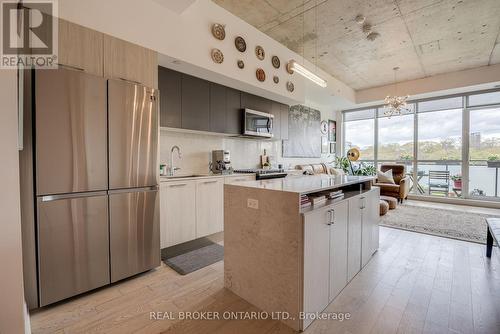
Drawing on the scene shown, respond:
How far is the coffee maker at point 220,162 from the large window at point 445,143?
18.7 ft

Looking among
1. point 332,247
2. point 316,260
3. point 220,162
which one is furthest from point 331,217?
point 220,162

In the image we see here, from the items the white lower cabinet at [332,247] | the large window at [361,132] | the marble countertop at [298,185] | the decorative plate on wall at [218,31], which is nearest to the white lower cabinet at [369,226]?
the white lower cabinet at [332,247]

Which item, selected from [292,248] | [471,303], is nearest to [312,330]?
[292,248]

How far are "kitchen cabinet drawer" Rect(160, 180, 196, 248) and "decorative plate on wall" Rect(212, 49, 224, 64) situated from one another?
5.52 ft

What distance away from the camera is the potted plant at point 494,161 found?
217 inches

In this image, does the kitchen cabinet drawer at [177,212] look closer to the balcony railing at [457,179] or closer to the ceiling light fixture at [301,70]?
the ceiling light fixture at [301,70]

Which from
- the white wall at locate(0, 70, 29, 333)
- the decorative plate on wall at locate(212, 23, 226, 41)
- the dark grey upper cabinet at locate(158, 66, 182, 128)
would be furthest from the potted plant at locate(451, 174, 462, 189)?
Result: the white wall at locate(0, 70, 29, 333)

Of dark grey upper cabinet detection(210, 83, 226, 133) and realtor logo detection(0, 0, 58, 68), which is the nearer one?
realtor logo detection(0, 0, 58, 68)

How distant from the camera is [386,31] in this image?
371 centimetres

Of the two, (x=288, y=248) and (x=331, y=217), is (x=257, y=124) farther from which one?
(x=288, y=248)

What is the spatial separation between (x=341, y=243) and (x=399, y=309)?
2.11 ft

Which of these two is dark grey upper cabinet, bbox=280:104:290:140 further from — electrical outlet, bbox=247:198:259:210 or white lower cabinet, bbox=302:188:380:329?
electrical outlet, bbox=247:198:259:210

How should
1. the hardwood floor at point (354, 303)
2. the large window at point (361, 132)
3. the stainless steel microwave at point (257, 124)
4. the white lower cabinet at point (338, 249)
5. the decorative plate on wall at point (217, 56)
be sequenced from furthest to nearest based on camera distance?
the large window at point (361, 132) → the stainless steel microwave at point (257, 124) → the decorative plate on wall at point (217, 56) → the white lower cabinet at point (338, 249) → the hardwood floor at point (354, 303)

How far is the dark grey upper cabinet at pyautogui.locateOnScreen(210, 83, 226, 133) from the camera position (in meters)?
3.45
